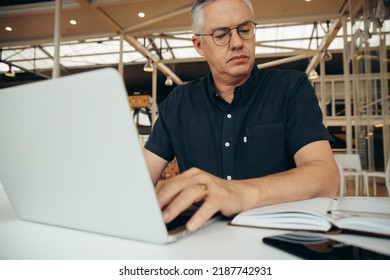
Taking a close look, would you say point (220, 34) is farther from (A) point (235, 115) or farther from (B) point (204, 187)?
(B) point (204, 187)

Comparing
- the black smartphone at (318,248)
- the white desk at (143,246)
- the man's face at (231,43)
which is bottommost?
the white desk at (143,246)

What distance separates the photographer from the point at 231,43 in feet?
4.05

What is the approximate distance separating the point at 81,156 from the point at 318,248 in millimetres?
347

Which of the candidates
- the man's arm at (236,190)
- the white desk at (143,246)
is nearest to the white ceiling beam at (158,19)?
the man's arm at (236,190)

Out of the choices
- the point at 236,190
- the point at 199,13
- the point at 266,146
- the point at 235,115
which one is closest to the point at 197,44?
the point at 199,13

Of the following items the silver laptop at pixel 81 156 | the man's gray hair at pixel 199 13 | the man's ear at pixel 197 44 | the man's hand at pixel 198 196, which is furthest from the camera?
the man's ear at pixel 197 44

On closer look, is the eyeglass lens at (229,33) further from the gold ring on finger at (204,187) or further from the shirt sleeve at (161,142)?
the gold ring on finger at (204,187)

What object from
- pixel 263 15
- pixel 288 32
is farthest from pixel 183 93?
pixel 288 32

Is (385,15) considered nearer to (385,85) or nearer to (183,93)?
(385,85)

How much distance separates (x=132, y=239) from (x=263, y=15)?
6.67 metres

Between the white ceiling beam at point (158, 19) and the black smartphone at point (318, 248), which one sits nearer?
the black smartphone at point (318, 248)

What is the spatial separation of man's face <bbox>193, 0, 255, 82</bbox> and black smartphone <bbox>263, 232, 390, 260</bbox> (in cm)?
91

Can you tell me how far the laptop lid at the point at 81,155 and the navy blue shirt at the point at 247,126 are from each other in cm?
80

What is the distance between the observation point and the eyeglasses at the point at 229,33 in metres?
1.23
